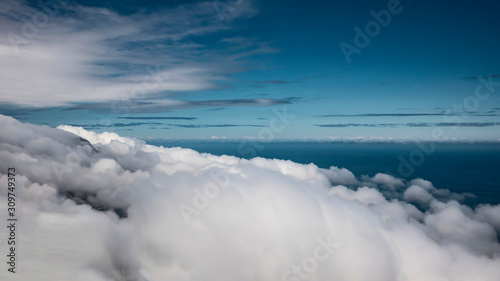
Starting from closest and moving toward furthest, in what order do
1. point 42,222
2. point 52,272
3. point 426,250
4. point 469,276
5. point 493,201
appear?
point 52,272 < point 42,222 < point 469,276 < point 426,250 < point 493,201

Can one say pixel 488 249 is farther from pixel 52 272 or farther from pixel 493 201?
pixel 52 272

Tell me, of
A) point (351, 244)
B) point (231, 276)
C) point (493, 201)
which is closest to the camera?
point (231, 276)

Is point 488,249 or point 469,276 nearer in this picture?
point 469,276

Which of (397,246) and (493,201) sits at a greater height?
(493,201)

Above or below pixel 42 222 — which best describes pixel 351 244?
below

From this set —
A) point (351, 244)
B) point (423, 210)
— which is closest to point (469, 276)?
point (351, 244)

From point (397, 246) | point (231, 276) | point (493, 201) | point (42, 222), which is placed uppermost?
point (493, 201)

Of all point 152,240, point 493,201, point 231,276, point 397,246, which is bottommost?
point 231,276

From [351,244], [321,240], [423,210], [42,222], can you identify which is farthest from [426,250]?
[42,222]

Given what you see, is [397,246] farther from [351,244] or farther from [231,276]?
[231,276]
